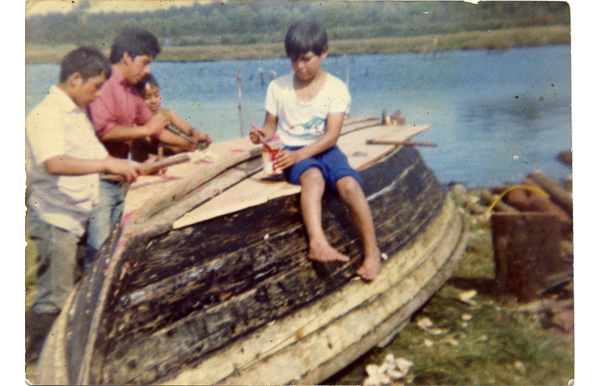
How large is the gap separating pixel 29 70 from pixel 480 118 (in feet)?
9.21

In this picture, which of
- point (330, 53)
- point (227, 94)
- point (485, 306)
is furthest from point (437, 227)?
point (227, 94)

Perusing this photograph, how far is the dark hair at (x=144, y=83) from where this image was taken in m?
2.74

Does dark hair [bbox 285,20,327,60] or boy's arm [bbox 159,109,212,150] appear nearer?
dark hair [bbox 285,20,327,60]

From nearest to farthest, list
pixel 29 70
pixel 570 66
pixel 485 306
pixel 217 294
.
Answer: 1. pixel 217 294
2. pixel 29 70
3. pixel 570 66
4. pixel 485 306

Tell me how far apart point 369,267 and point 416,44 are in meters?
1.47

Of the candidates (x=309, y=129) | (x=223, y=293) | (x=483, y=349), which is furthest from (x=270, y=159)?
(x=483, y=349)

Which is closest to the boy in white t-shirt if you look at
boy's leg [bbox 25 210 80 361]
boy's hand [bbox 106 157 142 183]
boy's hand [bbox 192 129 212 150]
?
boy's hand [bbox 192 129 212 150]

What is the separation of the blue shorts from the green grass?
1.21 m

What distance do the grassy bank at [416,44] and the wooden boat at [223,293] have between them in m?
0.62

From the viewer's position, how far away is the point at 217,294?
2.29m

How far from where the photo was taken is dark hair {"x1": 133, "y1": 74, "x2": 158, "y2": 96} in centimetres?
274

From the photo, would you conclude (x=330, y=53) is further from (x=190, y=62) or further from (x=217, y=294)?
(x=217, y=294)

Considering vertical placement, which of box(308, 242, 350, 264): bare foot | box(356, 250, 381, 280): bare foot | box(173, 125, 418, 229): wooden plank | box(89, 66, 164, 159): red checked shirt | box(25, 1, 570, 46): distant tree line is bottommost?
box(356, 250, 381, 280): bare foot

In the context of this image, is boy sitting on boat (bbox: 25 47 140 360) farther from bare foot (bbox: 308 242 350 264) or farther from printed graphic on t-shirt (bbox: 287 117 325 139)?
bare foot (bbox: 308 242 350 264)
